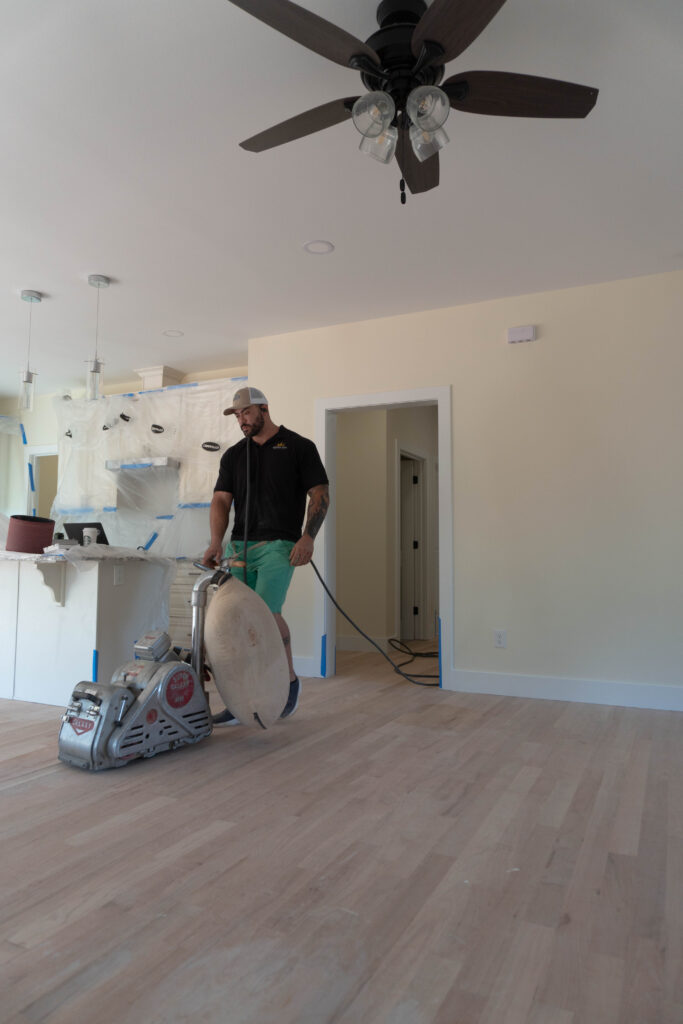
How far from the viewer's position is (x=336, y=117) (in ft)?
6.54

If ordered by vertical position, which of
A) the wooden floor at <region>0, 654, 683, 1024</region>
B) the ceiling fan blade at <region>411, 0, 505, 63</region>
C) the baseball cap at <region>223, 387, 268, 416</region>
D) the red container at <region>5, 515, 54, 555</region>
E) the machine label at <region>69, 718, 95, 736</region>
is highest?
the ceiling fan blade at <region>411, 0, 505, 63</region>

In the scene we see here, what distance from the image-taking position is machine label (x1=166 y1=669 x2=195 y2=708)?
2490mm

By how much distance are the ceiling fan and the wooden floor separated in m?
1.90

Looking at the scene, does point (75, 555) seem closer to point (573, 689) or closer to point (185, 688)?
point (185, 688)

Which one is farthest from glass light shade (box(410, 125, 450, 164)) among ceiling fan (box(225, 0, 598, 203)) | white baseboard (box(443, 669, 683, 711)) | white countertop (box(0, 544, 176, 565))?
white baseboard (box(443, 669, 683, 711))

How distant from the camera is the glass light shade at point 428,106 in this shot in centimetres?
177

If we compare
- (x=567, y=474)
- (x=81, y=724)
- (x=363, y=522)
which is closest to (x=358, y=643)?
(x=363, y=522)

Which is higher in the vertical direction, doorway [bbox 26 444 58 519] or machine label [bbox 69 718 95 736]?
doorway [bbox 26 444 58 519]

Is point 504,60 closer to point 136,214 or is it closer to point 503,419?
point 136,214

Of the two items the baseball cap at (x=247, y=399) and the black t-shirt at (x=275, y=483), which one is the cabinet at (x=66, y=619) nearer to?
the black t-shirt at (x=275, y=483)

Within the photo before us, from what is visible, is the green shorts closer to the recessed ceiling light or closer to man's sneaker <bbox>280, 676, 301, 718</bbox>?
man's sneaker <bbox>280, 676, 301, 718</bbox>

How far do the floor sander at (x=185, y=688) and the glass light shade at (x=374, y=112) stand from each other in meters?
1.65

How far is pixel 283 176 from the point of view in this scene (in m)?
2.84

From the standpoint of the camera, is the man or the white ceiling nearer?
the white ceiling
